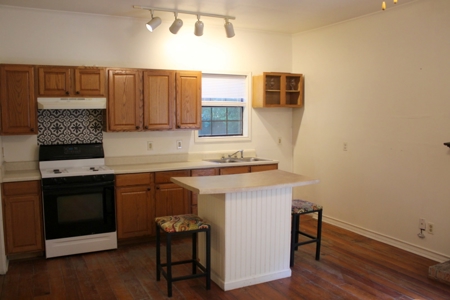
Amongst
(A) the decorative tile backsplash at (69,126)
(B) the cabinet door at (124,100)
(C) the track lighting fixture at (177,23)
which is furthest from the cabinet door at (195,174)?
(C) the track lighting fixture at (177,23)

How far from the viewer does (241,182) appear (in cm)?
332

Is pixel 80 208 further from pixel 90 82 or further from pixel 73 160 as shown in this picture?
pixel 90 82

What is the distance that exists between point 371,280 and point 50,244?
313 centimetres

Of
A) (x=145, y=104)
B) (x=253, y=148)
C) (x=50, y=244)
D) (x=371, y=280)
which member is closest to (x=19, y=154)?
(x=50, y=244)

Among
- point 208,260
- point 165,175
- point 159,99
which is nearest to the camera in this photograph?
point 208,260

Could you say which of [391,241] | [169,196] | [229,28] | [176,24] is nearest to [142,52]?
[176,24]

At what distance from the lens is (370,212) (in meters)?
4.70

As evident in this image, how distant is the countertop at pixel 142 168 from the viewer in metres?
3.94

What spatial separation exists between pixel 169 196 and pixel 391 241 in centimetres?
258

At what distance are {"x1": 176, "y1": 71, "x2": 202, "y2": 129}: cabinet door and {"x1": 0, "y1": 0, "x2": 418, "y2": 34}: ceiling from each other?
714mm

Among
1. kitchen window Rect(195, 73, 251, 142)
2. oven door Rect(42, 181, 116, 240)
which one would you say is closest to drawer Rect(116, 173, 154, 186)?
oven door Rect(42, 181, 116, 240)

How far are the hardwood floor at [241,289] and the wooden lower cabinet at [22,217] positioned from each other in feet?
0.61

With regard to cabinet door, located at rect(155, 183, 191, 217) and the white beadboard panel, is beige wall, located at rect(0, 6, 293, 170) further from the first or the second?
the white beadboard panel

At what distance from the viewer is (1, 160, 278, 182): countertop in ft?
12.9
